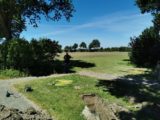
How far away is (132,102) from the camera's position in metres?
17.8

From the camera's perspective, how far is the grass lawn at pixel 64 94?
15469 millimetres

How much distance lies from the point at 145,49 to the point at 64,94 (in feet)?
68.3

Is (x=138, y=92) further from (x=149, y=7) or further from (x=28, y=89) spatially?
(x=149, y=7)

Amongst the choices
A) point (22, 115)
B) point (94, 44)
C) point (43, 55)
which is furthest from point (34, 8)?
point (94, 44)

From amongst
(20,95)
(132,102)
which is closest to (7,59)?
(20,95)

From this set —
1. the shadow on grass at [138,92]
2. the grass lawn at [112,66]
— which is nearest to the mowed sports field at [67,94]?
the shadow on grass at [138,92]

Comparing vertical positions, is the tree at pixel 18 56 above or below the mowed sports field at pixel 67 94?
above

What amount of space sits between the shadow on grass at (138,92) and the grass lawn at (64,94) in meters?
0.65

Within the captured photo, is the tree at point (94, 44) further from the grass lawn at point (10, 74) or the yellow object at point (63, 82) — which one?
the yellow object at point (63, 82)

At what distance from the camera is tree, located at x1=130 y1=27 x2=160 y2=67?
36675 mm

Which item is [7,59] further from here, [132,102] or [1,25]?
[132,102]

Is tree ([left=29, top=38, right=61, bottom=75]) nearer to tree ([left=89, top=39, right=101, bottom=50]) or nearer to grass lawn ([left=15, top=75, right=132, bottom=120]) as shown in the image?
grass lawn ([left=15, top=75, right=132, bottom=120])

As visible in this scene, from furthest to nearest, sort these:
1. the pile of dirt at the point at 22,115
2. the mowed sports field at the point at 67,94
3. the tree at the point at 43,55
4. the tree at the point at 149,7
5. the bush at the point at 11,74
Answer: the tree at the point at 149,7
the tree at the point at 43,55
the bush at the point at 11,74
the mowed sports field at the point at 67,94
the pile of dirt at the point at 22,115

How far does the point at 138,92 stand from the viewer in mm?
19875
